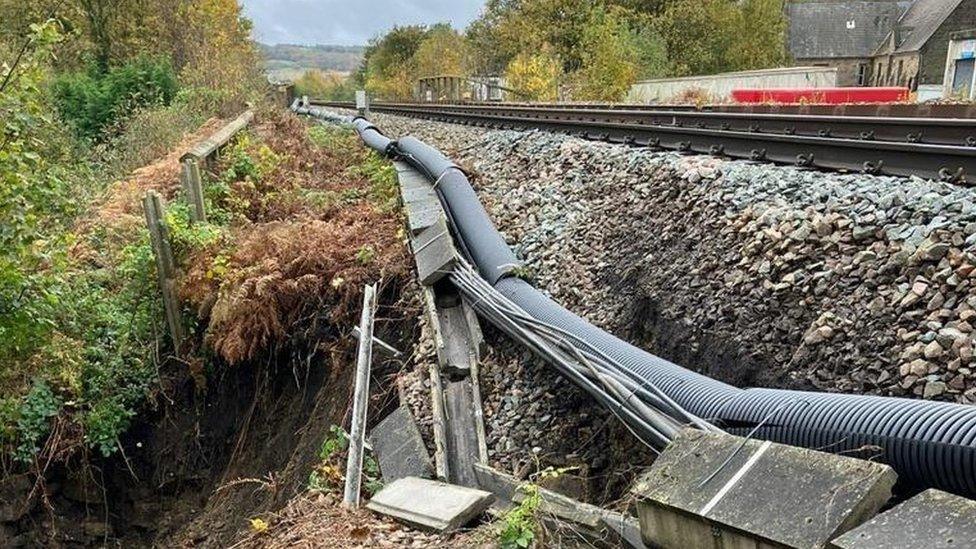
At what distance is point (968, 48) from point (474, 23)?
108 ft

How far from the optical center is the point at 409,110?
26531mm

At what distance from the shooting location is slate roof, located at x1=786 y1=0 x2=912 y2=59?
52.8 meters

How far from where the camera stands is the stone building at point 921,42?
40.9 metres

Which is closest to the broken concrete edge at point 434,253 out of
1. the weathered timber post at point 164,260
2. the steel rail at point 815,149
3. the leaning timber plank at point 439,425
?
the leaning timber plank at point 439,425

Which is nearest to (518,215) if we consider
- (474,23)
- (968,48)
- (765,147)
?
(765,147)

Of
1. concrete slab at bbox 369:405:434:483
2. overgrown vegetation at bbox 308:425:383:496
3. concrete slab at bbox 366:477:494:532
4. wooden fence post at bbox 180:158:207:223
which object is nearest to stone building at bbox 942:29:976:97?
wooden fence post at bbox 180:158:207:223

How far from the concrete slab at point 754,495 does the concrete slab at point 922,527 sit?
0.33 ft

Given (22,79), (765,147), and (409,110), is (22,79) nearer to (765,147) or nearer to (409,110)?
(765,147)

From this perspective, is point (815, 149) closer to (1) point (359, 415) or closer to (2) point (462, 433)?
(2) point (462, 433)

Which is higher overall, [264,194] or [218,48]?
[218,48]

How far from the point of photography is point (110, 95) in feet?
70.1

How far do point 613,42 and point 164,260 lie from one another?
22.7 metres

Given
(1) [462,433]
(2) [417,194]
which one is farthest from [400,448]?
(2) [417,194]

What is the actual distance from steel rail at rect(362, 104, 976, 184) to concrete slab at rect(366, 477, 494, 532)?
3684 mm
